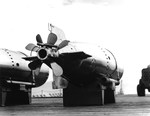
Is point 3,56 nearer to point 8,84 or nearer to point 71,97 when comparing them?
point 8,84

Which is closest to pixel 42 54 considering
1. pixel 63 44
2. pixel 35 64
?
pixel 35 64

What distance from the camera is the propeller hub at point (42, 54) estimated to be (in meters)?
12.7

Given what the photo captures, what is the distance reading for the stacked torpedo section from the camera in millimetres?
13086

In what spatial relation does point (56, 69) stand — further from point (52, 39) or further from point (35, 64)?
point (52, 39)

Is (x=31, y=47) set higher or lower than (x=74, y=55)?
higher

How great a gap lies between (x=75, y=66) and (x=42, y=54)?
1.83 metres

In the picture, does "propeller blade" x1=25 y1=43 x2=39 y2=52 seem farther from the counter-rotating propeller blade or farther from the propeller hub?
the propeller hub

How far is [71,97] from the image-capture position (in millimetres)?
15375

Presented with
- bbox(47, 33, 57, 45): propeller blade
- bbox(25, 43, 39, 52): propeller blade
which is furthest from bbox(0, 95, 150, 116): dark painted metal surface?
bbox(47, 33, 57, 45): propeller blade

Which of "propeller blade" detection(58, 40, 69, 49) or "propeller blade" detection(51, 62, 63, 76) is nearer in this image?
"propeller blade" detection(51, 62, 63, 76)

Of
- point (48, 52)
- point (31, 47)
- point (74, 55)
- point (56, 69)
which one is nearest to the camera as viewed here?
point (48, 52)

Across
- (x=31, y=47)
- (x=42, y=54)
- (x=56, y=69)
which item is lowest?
(x=56, y=69)

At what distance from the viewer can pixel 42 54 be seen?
12812 millimetres

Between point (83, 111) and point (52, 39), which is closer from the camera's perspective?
point (83, 111)
